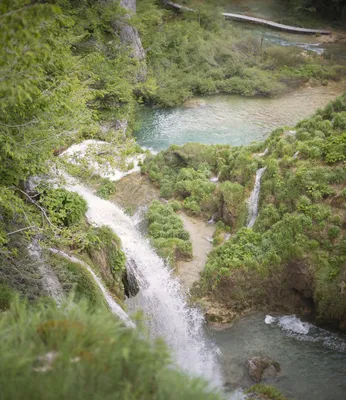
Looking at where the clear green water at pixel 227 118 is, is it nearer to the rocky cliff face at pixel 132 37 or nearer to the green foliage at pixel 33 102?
the rocky cliff face at pixel 132 37

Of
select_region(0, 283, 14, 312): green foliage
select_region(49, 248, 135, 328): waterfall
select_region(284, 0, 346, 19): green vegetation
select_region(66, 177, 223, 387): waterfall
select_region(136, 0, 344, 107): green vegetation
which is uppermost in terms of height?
select_region(284, 0, 346, 19): green vegetation

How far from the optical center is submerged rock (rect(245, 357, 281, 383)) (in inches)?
336

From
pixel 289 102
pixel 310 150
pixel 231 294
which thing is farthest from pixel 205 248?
pixel 289 102

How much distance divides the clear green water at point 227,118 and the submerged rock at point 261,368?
35.3 feet

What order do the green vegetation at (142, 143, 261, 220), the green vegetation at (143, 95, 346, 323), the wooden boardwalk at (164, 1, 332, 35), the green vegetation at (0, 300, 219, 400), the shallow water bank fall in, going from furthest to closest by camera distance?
the wooden boardwalk at (164, 1, 332, 35) → the green vegetation at (142, 143, 261, 220) → the shallow water bank → the green vegetation at (143, 95, 346, 323) → the green vegetation at (0, 300, 219, 400)

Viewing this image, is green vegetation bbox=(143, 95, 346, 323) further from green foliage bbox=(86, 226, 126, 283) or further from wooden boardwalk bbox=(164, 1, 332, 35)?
wooden boardwalk bbox=(164, 1, 332, 35)

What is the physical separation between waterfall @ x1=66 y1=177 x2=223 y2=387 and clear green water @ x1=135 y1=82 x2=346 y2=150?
7.76 metres

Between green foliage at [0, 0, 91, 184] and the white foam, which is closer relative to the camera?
green foliage at [0, 0, 91, 184]

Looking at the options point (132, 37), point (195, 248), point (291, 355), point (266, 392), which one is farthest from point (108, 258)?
point (132, 37)

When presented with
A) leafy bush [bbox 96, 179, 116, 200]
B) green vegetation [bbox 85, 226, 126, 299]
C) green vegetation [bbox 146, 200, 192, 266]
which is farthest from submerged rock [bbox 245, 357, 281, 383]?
leafy bush [bbox 96, 179, 116, 200]

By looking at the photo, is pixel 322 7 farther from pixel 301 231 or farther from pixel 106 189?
pixel 301 231

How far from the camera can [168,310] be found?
1009 centimetres

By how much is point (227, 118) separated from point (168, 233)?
10.0 meters

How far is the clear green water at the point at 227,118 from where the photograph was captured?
59.5ft
